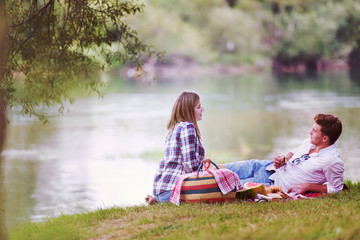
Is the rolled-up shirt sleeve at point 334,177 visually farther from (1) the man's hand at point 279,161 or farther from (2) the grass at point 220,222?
(1) the man's hand at point 279,161

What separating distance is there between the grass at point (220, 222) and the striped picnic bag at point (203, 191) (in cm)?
10

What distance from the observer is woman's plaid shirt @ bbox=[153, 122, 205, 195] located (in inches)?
186

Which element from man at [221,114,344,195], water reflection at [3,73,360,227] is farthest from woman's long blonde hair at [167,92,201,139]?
water reflection at [3,73,360,227]

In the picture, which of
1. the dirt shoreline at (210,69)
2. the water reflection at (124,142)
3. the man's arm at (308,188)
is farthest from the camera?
the dirt shoreline at (210,69)

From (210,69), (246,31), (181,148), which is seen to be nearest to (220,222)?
(181,148)

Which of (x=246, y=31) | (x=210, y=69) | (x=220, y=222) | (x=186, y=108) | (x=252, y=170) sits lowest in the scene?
(x=220, y=222)

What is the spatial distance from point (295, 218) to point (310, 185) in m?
1.19

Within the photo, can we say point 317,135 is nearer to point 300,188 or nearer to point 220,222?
point 300,188

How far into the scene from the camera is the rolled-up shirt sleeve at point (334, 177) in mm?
4782

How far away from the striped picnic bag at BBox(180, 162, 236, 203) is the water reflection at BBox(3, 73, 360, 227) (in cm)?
232

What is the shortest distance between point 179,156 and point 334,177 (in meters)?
1.44

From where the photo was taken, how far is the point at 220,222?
12.7 feet

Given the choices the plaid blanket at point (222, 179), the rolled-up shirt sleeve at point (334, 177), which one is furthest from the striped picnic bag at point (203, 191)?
the rolled-up shirt sleeve at point (334, 177)

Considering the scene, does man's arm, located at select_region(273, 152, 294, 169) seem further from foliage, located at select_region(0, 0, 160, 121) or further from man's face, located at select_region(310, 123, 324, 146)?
foliage, located at select_region(0, 0, 160, 121)
